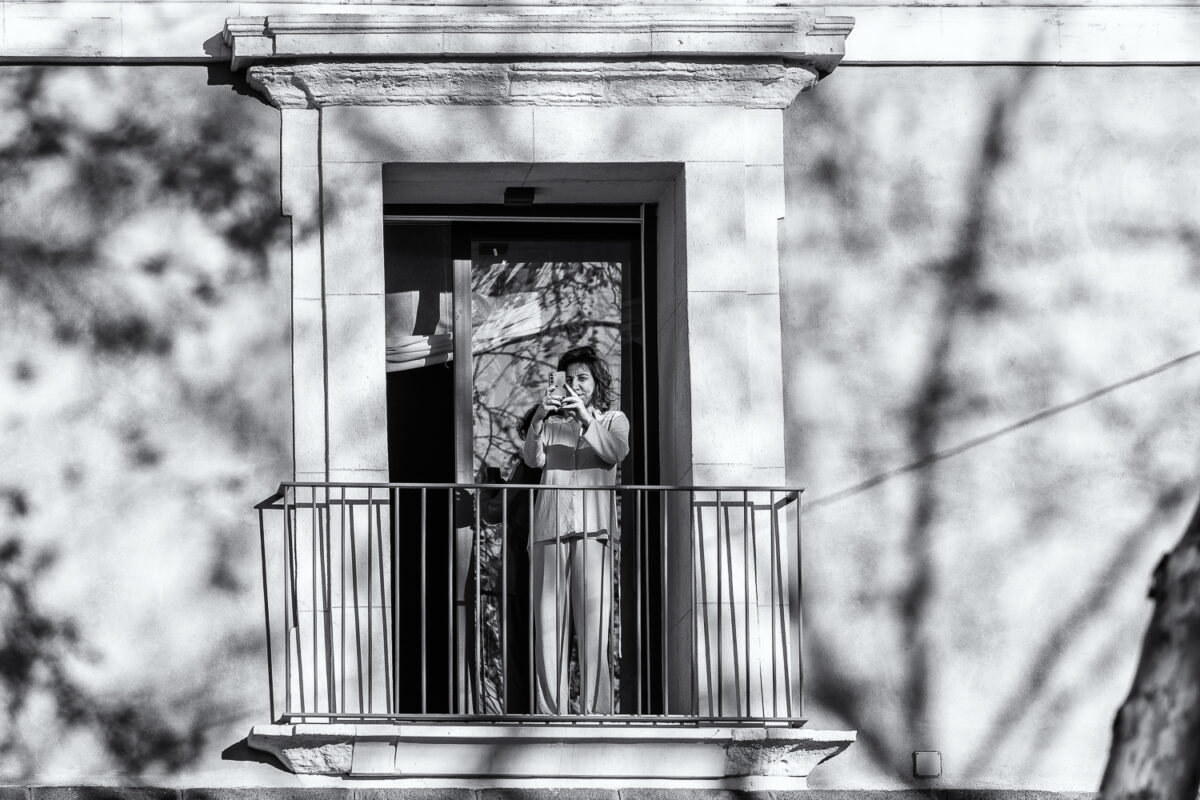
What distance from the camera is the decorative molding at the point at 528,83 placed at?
1010 centimetres

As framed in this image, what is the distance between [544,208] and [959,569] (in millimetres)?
2388

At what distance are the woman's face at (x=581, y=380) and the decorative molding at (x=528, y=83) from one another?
42.8 inches

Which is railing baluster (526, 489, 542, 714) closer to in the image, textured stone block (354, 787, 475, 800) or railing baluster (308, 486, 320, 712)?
textured stone block (354, 787, 475, 800)

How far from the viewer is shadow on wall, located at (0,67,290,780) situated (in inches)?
382

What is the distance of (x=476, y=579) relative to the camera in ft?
34.2

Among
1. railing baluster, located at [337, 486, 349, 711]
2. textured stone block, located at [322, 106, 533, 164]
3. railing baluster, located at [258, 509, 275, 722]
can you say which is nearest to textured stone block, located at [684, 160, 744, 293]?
textured stone block, located at [322, 106, 533, 164]

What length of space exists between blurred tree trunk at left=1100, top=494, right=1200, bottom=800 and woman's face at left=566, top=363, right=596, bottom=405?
4.39m

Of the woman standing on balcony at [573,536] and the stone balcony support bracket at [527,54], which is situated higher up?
the stone balcony support bracket at [527,54]

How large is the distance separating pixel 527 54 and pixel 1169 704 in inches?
190

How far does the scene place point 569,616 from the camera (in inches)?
395

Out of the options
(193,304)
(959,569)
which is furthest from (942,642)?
(193,304)

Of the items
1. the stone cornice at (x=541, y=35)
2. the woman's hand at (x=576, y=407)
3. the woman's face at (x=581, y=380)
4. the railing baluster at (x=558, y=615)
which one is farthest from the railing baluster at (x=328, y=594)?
the stone cornice at (x=541, y=35)

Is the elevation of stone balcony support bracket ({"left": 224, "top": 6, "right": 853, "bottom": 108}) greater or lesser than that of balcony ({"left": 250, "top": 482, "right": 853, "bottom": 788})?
greater

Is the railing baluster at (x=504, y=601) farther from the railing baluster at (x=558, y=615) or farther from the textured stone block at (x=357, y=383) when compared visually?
the textured stone block at (x=357, y=383)
